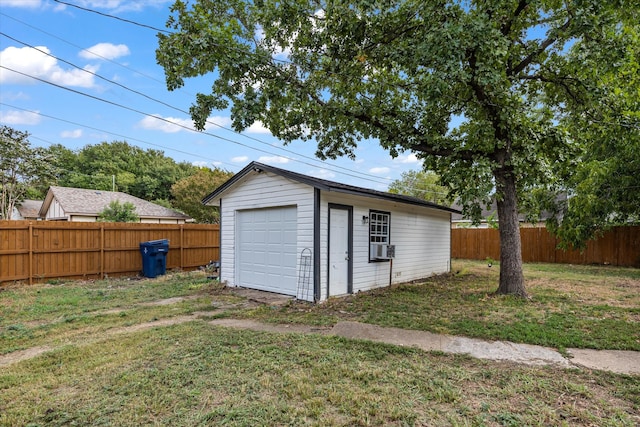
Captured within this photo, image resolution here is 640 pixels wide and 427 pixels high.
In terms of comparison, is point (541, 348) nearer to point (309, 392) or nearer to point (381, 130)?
point (309, 392)

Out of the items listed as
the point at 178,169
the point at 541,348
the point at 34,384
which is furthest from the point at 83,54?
the point at 178,169

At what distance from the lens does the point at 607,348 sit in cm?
409

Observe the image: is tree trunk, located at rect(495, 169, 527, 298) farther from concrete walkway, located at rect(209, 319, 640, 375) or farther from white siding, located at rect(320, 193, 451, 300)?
concrete walkway, located at rect(209, 319, 640, 375)

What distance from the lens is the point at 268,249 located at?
26.1ft

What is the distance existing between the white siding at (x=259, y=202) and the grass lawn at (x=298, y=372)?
183 cm

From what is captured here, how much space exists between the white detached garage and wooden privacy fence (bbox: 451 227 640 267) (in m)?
8.63

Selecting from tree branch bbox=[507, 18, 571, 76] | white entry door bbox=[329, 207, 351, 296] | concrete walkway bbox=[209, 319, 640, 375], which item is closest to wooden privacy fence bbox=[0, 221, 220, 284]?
concrete walkway bbox=[209, 319, 640, 375]

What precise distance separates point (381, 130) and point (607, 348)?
5.27 m

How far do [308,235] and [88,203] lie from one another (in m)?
18.3

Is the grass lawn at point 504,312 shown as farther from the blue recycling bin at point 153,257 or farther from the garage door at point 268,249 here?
the blue recycling bin at point 153,257

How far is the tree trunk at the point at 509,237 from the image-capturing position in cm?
713

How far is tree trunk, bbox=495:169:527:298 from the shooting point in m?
7.13

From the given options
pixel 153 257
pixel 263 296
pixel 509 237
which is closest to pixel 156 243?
pixel 153 257

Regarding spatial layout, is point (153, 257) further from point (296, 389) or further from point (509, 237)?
point (509, 237)
